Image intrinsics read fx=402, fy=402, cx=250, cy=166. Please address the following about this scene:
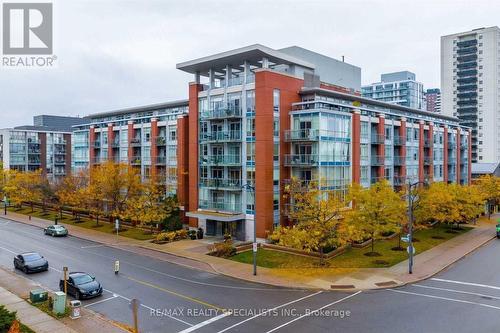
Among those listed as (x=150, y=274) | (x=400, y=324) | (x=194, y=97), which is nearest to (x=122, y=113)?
(x=194, y=97)

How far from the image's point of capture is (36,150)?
10381 centimetres

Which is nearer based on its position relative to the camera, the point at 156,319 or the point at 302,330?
the point at 302,330

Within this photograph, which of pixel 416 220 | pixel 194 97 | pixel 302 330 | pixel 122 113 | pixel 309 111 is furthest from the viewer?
pixel 122 113

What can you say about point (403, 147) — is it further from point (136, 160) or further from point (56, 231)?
point (56, 231)

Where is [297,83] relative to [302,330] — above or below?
above

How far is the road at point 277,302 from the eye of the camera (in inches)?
808

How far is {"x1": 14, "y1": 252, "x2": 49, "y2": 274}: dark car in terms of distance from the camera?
31031 mm

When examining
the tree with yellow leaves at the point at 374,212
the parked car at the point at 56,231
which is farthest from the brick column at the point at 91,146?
the tree with yellow leaves at the point at 374,212

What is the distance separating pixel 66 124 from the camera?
133375mm

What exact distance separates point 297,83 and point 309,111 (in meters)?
5.34

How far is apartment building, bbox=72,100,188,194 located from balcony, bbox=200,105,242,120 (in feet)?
24.6

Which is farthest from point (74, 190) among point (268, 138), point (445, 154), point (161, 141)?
point (445, 154)

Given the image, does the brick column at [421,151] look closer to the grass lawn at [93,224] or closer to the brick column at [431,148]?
the brick column at [431,148]

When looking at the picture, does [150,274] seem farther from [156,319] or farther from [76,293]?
[156,319]
